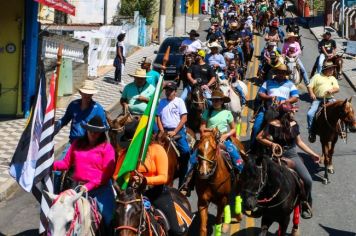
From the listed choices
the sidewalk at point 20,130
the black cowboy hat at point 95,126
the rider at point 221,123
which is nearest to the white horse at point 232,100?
the rider at point 221,123

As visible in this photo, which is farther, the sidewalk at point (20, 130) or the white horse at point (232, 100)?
the white horse at point (232, 100)

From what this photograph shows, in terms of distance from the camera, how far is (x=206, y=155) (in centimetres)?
967

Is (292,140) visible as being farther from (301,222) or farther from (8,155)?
(8,155)

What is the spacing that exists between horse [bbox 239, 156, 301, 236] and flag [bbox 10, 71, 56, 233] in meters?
2.80

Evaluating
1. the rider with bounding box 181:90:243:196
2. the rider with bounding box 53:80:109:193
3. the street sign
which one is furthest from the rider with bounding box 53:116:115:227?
the street sign

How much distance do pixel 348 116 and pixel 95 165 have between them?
311 inches

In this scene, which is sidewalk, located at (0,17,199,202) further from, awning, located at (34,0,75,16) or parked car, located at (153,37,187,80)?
awning, located at (34,0,75,16)

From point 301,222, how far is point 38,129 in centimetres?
552

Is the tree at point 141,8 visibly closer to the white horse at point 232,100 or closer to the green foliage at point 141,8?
the green foliage at point 141,8

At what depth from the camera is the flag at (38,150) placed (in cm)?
885

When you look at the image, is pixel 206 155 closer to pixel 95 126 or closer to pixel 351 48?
pixel 95 126

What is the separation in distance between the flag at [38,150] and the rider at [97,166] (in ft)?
2.53

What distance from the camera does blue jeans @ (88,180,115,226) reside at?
8125 millimetres

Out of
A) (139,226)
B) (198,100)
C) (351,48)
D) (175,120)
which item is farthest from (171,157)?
(351,48)
